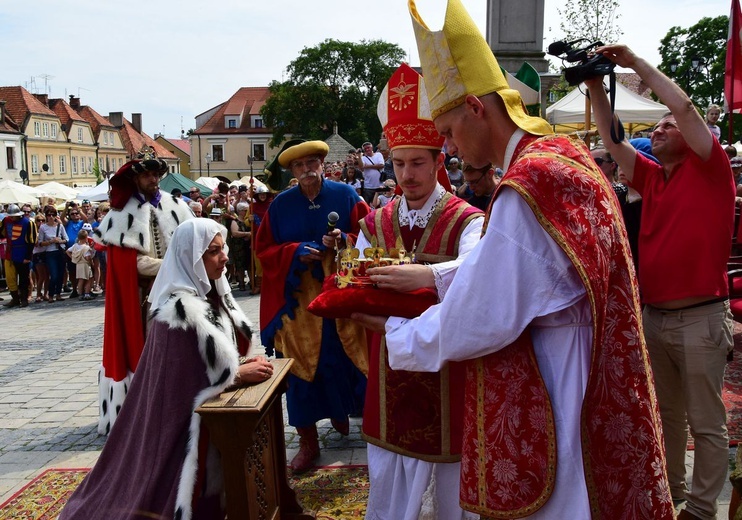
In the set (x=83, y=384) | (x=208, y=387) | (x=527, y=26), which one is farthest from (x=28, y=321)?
(x=527, y=26)

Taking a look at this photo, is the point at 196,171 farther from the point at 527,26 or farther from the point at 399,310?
the point at 399,310

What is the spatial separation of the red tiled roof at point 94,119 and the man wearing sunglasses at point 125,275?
6653 cm

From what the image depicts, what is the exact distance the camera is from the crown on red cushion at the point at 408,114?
10.9 ft

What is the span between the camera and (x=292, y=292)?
182 inches

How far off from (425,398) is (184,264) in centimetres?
144

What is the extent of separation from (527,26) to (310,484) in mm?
14373

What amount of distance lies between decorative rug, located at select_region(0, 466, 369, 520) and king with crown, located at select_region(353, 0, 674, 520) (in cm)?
222

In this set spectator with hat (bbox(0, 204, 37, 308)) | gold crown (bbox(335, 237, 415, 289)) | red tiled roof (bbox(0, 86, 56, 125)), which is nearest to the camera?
gold crown (bbox(335, 237, 415, 289))

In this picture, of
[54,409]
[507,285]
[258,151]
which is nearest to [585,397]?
[507,285]

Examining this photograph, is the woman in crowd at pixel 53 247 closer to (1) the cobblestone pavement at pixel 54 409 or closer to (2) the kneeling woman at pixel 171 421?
(1) the cobblestone pavement at pixel 54 409

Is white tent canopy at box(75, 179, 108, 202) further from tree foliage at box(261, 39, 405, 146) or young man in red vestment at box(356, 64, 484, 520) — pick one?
tree foliage at box(261, 39, 405, 146)

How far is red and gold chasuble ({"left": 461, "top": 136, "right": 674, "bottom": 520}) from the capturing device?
1.77 meters

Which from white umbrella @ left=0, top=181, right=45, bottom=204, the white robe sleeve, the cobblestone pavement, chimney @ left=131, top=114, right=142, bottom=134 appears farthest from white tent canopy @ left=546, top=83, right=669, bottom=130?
chimney @ left=131, top=114, right=142, bottom=134

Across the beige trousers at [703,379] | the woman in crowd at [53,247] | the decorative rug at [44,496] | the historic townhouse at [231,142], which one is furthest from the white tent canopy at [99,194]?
the historic townhouse at [231,142]
